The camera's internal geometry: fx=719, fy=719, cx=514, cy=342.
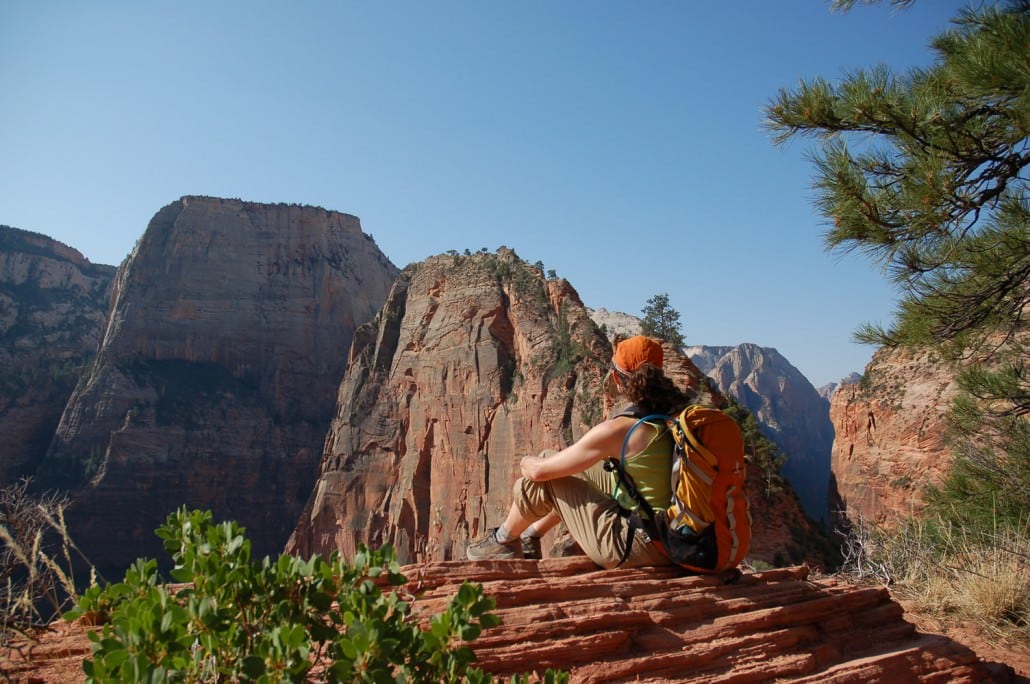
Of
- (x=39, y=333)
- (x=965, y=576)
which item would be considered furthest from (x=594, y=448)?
(x=39, y=333)

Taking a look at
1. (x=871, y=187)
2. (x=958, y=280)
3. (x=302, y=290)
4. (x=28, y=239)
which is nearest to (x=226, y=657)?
(x=871, y=187)

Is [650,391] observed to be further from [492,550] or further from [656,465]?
[492,550]

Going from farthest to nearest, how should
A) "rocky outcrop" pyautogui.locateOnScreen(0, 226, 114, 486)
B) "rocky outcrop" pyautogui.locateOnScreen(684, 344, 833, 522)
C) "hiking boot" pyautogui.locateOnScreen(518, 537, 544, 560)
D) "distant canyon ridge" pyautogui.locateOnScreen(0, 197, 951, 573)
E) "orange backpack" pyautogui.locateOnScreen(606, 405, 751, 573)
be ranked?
"rocky outcrop" pyautogui.locateOnScreen(684, 344, 833, 522), "rocky outcrop" pyautogui.locateOnScreen(0, 226, 114, 486), "distant canyon ridge" pyautogui.locateOnScreen(0, 197, 951, 573), "hiking boot" pyautogui.locateOnScreen(518, 537, 544, 560), "orange backpack" pyautogui.locateOnScreen(606, 405, 751, 573)

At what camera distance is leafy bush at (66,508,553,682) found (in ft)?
6.03

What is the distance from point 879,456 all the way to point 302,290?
5617 cm

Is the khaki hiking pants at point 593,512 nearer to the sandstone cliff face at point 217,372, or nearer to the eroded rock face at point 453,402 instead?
the eroded rock face at point 453,402

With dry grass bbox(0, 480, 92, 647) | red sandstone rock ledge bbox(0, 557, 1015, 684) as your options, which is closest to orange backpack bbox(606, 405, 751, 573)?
red sandstone rock ledge bbox(0, 557, 1015, 684)

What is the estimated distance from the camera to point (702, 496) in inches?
138

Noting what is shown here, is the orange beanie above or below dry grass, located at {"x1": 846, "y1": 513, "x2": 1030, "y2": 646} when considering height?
above

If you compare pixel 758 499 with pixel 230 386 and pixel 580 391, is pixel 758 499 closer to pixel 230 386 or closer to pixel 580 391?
pixel 580 391

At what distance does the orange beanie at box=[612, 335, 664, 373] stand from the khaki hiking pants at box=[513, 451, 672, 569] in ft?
1.93

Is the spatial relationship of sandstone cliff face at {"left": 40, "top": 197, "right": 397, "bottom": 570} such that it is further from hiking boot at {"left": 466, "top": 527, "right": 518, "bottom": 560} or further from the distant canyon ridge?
hiking boot at {"left": 466, "top": 527, "right": 518, "bottom": 560}

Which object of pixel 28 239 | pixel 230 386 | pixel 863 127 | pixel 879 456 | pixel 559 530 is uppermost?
pixel 28 239

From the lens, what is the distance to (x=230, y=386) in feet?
203
